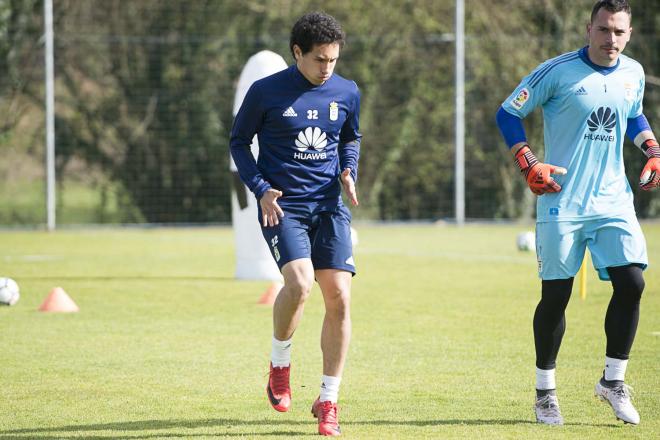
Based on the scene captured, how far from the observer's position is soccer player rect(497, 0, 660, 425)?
5.86 metres

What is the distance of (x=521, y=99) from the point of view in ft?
19.4

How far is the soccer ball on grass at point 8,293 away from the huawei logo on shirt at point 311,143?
571 centimetres

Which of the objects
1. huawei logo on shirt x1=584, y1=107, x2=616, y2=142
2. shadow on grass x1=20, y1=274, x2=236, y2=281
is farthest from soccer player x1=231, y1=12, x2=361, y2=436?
shadow on grass x1=20, y1=274, x2=236, y2=281

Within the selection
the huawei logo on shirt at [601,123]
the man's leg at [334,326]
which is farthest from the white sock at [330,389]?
the huawei logo on shirt at [601,123]

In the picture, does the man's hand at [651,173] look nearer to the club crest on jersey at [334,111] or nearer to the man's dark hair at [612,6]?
the man's dark hair at [612,6]

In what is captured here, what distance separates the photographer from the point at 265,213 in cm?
572

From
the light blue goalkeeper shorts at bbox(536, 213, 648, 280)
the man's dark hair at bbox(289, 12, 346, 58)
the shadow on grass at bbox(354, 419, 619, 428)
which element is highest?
the man's dark hair at bbox(289, 12, 346, 58)

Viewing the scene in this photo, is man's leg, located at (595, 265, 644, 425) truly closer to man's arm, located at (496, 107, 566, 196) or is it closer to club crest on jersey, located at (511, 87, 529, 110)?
man's arm, located at (496, 107, 566, 196)

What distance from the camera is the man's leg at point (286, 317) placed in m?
5.73

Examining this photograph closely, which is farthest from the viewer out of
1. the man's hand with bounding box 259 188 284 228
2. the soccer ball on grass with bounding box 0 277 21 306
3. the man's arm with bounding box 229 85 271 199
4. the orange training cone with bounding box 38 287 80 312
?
the soccer ball on grass with bounding box 0 277 21 306

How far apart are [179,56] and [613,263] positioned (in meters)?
17.9

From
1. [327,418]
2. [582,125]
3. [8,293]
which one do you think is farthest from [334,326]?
[8,293]

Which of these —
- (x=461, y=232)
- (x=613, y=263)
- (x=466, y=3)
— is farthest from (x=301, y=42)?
(x=466, y=3)

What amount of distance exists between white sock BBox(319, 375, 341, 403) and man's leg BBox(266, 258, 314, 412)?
298mm
